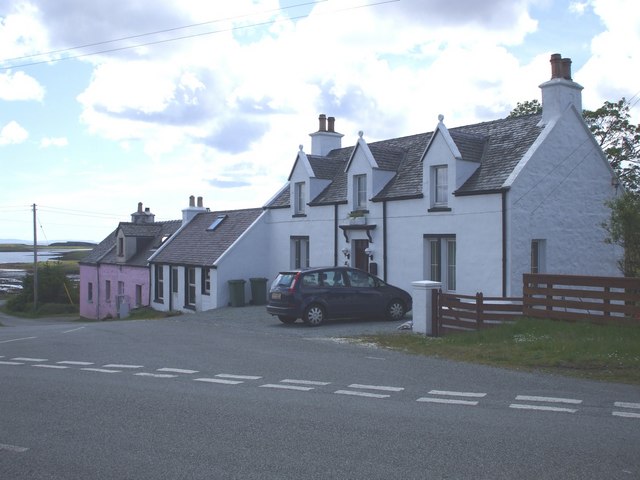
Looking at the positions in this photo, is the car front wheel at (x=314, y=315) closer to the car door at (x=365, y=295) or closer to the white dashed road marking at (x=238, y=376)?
the car door at (x=365, y=295)

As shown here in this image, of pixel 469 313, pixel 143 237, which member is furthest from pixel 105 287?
pixel 469 313

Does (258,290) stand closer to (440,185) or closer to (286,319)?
(286,319)

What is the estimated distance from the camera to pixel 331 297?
19.6 meters

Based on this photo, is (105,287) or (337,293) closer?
(337,293)

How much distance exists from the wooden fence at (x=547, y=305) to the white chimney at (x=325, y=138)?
16.9 m

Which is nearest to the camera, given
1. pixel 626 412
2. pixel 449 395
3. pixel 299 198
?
pixel 626 412

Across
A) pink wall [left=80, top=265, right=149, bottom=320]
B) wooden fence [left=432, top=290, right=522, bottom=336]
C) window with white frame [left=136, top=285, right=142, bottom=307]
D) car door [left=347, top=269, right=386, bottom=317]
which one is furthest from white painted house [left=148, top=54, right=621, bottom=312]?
window with white frame [left=136, top=285, right=142, bottom=307]

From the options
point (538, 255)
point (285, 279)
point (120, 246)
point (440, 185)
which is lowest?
point (285, 279)

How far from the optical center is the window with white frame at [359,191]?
83.8ft

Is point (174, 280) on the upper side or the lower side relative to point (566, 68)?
lower

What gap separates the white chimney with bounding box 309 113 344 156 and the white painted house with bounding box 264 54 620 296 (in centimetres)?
625

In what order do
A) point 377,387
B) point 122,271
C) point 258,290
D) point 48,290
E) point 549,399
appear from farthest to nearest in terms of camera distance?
point 48,290
point 122,271
point 258,290
point 377,387
point 549,399

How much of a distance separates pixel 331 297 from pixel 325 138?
14210 mm

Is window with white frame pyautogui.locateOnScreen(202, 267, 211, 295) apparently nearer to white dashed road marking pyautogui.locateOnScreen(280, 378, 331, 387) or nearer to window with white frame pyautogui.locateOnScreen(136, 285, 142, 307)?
window with white frame pyautogui.locateOnScreen(136, 285, 142, 307)
